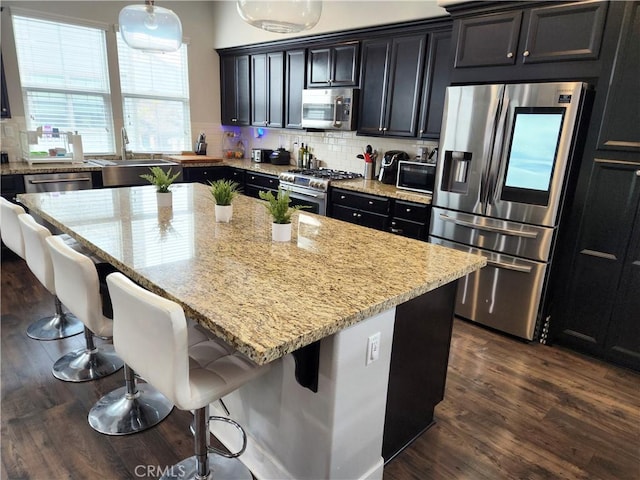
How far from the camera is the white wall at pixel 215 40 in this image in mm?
4070

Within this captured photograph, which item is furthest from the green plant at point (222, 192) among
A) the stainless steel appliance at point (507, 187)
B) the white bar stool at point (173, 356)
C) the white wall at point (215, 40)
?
the white wall at point (215, 40)

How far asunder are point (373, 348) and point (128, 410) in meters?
1.37

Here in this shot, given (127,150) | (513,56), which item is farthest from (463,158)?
(127,150)

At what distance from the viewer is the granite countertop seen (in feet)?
4.02

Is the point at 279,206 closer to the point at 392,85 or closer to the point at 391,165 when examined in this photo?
the point at 391,165

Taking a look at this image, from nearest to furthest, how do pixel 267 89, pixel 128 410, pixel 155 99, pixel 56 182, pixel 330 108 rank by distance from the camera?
pixel 128 410, pixel 56 182, pixel 330 108, pixel 267 89, pixel 155 99

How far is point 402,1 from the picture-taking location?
147 inches

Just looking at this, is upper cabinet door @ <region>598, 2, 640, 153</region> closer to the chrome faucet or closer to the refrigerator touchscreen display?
the refrigerator touchscreen display

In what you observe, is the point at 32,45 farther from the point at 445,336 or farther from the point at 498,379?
the point at 498,379

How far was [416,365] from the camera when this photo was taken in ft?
6.16

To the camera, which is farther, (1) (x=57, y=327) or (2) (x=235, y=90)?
(2) (x=235, y=90)

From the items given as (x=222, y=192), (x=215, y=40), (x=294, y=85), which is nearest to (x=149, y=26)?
(x=222, y=192)

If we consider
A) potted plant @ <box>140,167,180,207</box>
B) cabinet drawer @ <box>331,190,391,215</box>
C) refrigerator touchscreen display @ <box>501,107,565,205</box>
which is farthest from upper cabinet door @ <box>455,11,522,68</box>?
potted plant @ <box>140,167,180,207</box>

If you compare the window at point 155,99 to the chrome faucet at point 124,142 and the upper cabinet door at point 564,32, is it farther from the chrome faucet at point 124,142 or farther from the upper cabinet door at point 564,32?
the upper cabinet door at point 564,32
